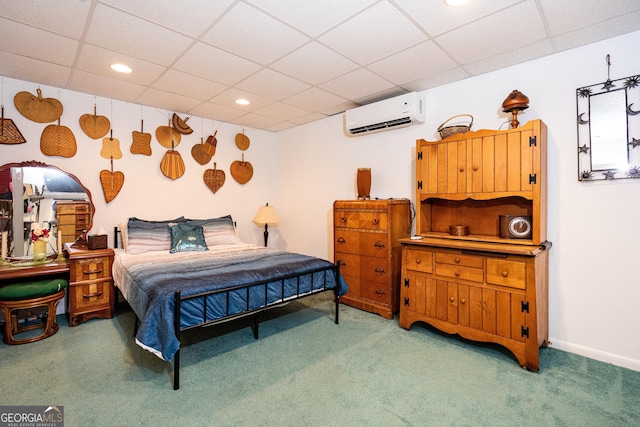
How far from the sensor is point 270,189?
5238mm

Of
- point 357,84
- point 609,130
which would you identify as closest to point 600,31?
point 609,130

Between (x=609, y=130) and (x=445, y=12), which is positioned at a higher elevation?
(x=445, y=12)

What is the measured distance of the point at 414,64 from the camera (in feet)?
9.06

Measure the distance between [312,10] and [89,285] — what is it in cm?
322

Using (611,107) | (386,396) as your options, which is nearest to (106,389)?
(386,396)

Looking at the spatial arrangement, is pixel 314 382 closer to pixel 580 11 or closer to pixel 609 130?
pixel 609 130

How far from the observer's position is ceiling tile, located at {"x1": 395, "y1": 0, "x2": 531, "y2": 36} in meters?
1.93

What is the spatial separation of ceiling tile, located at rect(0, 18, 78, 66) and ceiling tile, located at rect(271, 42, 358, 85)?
1621 mm

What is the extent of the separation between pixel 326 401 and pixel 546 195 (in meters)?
2.41

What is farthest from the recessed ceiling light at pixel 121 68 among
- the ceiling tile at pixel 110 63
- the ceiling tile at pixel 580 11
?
the ceiling tile at pixel 580 11

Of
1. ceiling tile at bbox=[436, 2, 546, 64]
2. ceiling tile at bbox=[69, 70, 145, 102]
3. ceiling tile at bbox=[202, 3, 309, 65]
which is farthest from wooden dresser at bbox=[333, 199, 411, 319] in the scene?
ceiling tile at bbox=[69, 70, 145, 102]

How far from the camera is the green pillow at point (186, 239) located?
11.6 feet

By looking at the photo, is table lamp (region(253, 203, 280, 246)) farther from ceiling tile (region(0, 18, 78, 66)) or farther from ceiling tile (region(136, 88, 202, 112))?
ceiling tile (region(0, 18, 78, 66))

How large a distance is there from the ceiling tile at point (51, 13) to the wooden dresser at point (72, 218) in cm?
187
